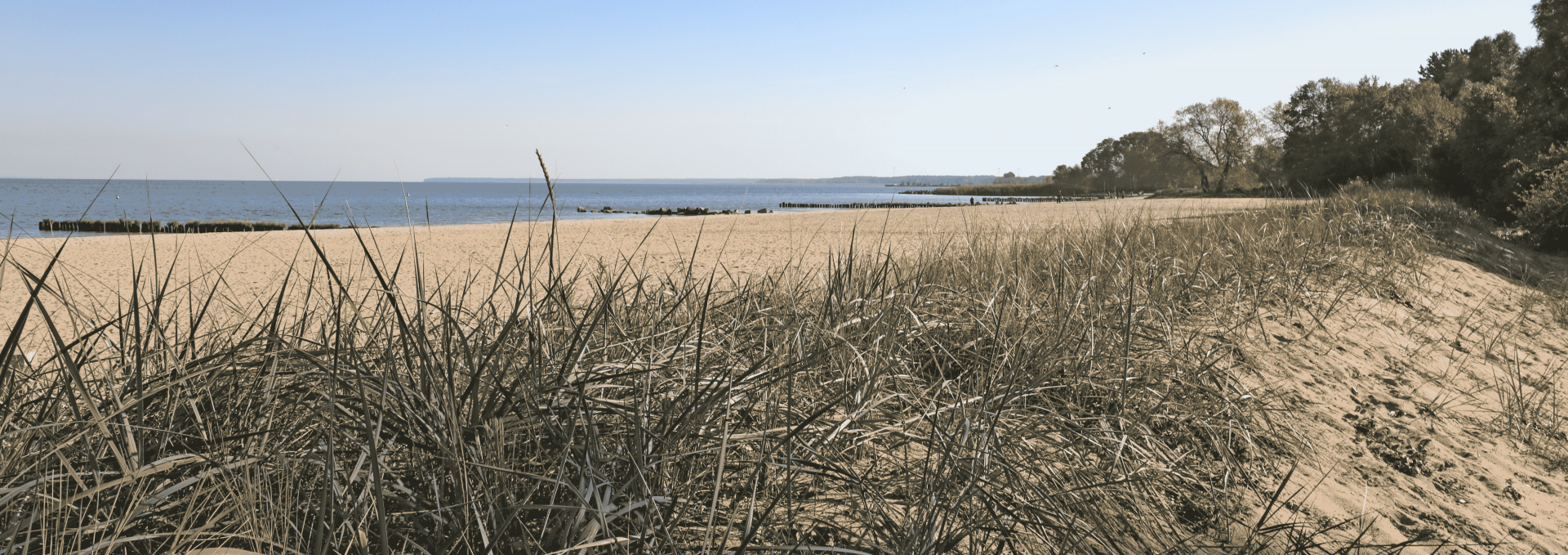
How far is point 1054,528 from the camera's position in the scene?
5.66 feet

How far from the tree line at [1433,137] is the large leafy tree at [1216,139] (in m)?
0.07

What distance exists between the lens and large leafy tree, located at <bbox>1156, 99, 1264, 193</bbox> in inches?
1864

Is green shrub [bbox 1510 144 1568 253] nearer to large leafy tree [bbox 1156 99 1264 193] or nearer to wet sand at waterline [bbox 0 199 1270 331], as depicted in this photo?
wet sand at waterline [bbox 0 199 1270 331]

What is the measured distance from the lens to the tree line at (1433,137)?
12.8 m

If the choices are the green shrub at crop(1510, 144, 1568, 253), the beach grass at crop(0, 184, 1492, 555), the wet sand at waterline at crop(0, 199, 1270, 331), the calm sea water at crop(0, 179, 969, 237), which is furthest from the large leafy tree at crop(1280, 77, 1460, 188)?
the beach grass at crop(0, 184, 1492, 555)

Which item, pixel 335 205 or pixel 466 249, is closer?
pixel 466 249

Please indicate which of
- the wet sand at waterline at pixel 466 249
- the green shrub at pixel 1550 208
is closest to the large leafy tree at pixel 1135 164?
the green shrub at pixel 1550 208

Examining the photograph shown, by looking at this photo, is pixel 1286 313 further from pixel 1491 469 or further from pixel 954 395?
pixel 954 395

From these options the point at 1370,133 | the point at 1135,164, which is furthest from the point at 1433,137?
the point at 1135,164

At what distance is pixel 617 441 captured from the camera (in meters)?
1.66

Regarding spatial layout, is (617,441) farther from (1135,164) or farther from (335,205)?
(1135,164)

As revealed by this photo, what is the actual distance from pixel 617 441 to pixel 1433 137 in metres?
25.0

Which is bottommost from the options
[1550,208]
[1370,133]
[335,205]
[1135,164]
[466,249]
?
[466,249]

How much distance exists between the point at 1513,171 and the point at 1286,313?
1413 cm
